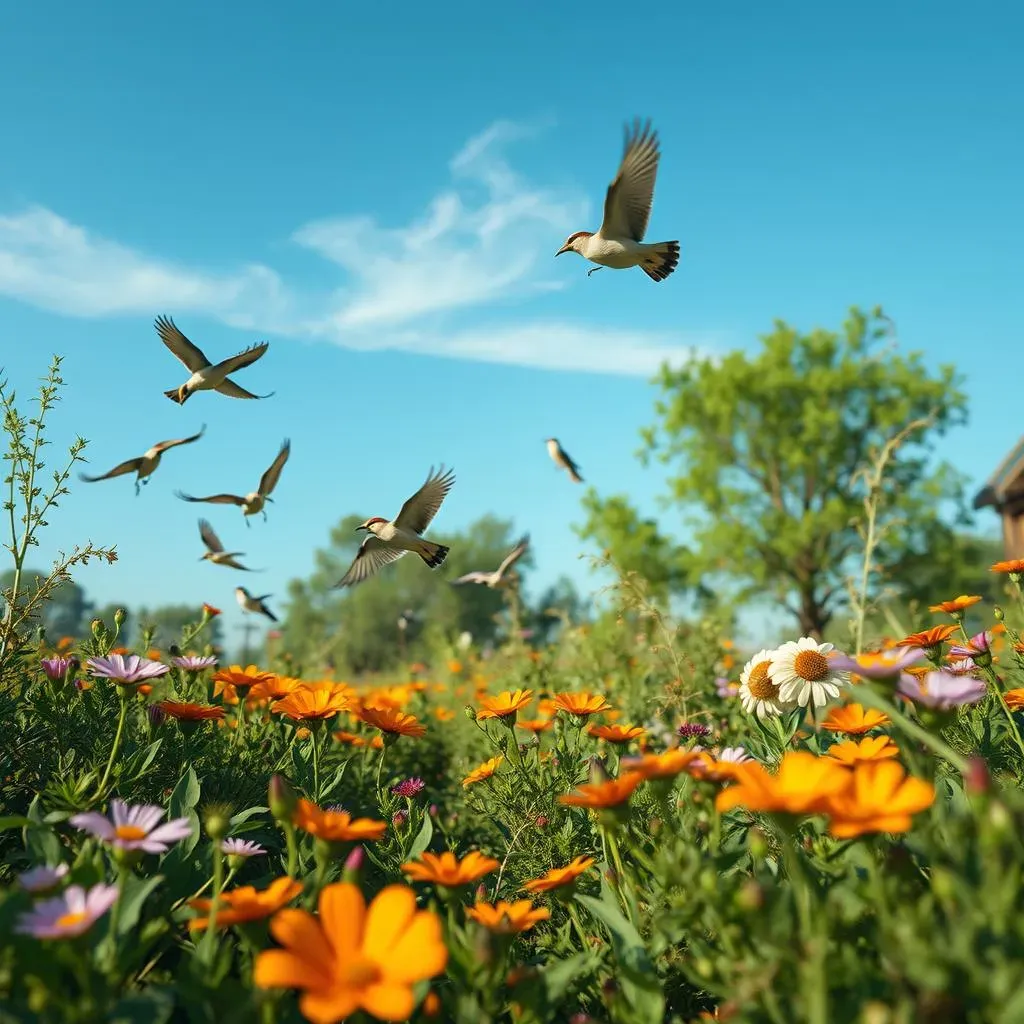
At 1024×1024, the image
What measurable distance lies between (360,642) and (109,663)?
35877 mm

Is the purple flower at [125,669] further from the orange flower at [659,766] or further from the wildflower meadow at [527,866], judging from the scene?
the orange flower at [659,766]

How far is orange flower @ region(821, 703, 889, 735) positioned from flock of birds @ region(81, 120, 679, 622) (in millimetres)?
1807

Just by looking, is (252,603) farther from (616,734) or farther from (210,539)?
(616,734)

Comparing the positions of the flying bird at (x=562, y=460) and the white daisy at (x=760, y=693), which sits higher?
the flying bird at (x=562, y=460)

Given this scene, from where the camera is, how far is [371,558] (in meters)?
3.98

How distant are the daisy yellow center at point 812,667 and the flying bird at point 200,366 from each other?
8.12 ft

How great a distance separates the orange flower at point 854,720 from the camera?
1808mm

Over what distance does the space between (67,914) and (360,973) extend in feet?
1.58

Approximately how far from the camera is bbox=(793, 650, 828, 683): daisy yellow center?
2465 mm

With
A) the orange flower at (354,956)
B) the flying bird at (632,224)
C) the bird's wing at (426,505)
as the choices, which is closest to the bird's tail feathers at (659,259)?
the flying bird at (632,224)

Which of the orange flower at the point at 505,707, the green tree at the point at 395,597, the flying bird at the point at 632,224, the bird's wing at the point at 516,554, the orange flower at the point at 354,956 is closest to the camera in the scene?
the orange flower at the point at 354,956

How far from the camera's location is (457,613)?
37.9 metres

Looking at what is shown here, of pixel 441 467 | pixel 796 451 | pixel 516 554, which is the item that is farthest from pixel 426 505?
pixel 796 451

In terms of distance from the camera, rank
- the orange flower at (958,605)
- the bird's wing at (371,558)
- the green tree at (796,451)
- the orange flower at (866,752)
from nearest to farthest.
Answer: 1. the orange flower at (866,752)
2. the orange flower at (958,605)
3. the bird's wing at (371,558)
4. the green tree at (796,451)
